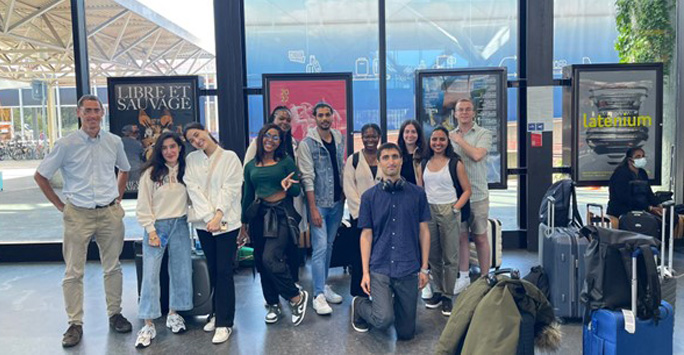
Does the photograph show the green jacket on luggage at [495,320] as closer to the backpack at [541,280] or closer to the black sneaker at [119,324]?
the backpack at [541,280]

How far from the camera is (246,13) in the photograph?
613 cm

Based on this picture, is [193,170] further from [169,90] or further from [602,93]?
[602,93]

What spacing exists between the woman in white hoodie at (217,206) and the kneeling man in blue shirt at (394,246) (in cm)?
94

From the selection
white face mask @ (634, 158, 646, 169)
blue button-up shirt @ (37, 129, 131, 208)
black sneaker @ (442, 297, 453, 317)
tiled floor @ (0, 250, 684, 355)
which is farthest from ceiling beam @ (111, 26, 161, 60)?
white face mask @ (634, 158, 646, 169)

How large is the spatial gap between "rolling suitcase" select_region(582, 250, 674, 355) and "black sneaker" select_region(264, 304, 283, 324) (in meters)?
2.30

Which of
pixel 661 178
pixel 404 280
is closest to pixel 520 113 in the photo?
pixel 661 178

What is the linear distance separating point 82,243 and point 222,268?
1083mm

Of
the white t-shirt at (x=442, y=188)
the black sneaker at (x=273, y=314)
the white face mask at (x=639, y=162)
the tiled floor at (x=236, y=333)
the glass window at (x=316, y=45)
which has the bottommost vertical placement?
the tiled floor at (x=236, y=333)

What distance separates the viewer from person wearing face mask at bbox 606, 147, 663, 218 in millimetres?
5609

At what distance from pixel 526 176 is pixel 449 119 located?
1.19 metres

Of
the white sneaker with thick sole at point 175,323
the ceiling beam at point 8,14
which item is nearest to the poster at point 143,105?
the ceiling beam at point 8,14

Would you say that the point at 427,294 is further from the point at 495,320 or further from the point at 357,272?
the point at 495,320

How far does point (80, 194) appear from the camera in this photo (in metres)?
3.86

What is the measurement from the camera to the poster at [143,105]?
19.2 feet
